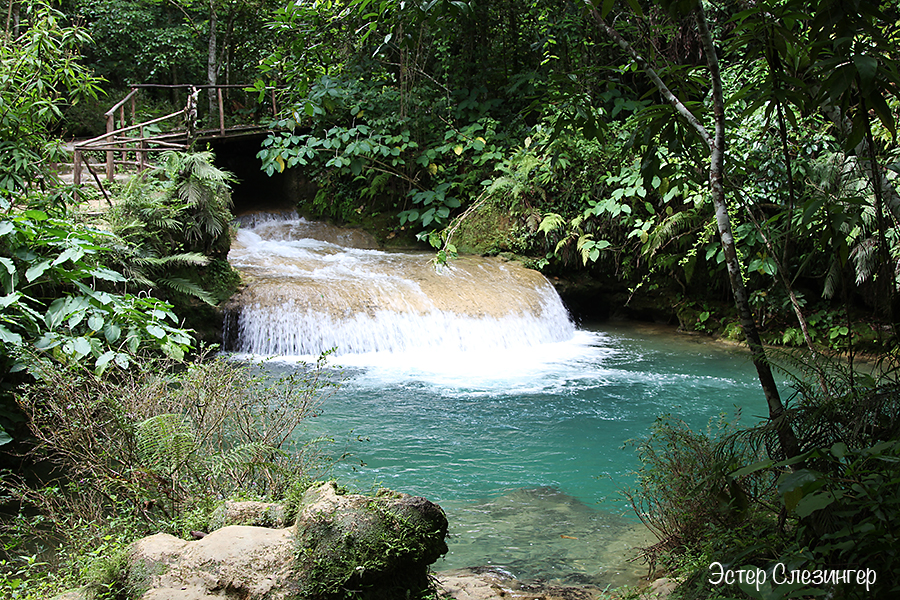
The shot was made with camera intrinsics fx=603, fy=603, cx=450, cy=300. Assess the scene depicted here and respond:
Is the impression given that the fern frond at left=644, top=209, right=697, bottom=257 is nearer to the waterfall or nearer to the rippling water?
the rippling water

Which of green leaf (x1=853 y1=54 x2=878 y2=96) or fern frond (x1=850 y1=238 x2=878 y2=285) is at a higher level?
green leaf (x1=853 y1=54 x2=878 y2=96)

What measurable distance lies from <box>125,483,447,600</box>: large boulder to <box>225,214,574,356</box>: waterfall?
634cm

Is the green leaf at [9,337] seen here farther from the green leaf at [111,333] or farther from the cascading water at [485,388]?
the cascading water at [485,388]

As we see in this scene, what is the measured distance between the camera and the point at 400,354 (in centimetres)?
907

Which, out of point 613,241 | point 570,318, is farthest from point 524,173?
point 570,318

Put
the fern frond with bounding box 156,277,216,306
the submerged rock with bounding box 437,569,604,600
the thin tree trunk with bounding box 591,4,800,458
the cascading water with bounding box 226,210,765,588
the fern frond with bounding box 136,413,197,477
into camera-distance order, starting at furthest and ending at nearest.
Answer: the fern frond with bounding box 156,277,216,306 < the cascading water with bounding box 226,210,765,588 < the fern frond with bounding box 136,413,197,477 < the submerged rock with bounding box 437,569,604,600 < the thin tree trunk with bounding box 591,4,800,458

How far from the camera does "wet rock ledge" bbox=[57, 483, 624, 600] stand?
2.20m

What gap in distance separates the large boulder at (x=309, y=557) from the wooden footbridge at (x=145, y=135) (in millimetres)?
5231

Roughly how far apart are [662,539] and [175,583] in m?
2.56

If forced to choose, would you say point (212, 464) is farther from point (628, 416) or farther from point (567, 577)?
point (628, 416)

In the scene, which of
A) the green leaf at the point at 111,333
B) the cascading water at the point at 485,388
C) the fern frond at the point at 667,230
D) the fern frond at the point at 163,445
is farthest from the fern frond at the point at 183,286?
the fern frond at the point at 667,230

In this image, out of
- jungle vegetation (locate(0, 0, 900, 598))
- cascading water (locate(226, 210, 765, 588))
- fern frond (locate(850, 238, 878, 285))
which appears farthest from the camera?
fern frond (locate(850, 238, 878, 285))

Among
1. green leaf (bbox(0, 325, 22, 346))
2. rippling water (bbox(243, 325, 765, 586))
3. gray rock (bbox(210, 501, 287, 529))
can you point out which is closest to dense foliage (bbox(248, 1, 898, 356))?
rippling water (bbox(243, 325, 765, 586))

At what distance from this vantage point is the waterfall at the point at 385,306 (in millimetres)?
8867
